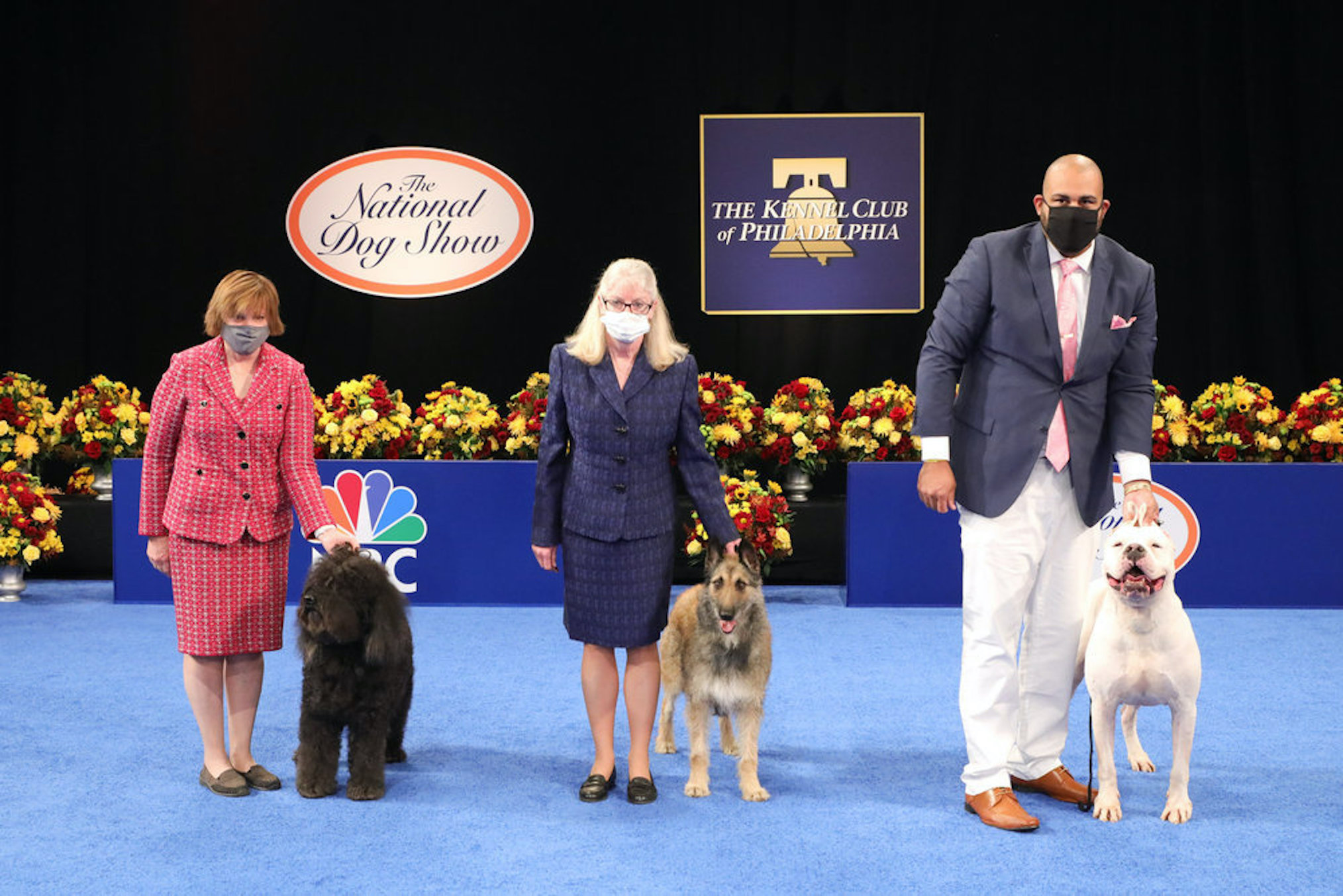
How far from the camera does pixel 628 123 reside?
8422mm

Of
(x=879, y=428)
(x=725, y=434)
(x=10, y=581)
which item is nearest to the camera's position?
(x=10, y=581)

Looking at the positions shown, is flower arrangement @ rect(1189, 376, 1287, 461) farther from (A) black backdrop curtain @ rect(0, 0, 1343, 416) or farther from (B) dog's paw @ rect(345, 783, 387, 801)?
(B) dog's paw @ rect(345, 783, 387, 801)

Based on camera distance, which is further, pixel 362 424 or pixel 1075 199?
pixel 362 424

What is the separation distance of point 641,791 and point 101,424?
5134 mm

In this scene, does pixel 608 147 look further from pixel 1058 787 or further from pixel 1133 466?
pixel 1058 787

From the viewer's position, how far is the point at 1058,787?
375 centimetres

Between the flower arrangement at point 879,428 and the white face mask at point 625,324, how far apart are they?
3.68 meters

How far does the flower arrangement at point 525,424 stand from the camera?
7078 millimetres

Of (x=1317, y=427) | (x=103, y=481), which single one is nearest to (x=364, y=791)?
(x=103, y=481)

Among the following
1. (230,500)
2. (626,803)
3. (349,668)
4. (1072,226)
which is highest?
(1072,226)

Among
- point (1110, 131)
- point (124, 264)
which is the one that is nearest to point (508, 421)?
point (124, 264)

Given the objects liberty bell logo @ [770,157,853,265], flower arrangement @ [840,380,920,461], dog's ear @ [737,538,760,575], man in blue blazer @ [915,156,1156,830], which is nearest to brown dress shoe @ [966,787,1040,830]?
man in blue blazer @ [915,156,1156,830]

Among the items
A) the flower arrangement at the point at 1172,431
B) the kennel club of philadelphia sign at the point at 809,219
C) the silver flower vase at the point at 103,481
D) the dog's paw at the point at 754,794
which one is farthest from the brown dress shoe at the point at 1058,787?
the silver flower vase at the point at 103,481

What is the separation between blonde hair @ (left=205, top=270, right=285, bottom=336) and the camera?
3.76 m
